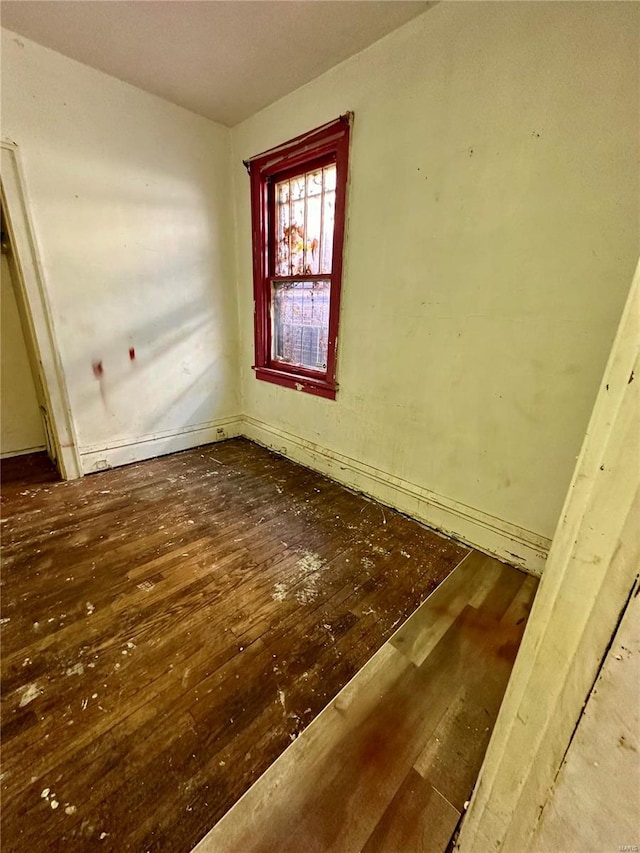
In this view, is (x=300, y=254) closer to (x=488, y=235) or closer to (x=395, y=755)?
(x=488, y=235)

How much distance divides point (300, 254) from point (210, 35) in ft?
3.90

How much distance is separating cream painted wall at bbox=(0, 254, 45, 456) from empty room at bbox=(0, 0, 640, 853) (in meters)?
0.02

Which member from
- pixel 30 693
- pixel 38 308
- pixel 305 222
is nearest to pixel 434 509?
pixel 30 693

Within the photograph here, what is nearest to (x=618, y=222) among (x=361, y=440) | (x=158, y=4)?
(x=361, y=440)

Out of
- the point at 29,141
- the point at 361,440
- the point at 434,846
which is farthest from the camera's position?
the point at 361,440

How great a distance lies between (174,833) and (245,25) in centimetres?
319

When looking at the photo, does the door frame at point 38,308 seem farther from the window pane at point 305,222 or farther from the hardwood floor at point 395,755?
the hardwood floor at point 395,755

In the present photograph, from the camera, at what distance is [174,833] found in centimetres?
82

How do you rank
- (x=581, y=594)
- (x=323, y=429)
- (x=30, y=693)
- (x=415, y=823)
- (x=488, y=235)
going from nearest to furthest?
(x=581, y=594), (x=415, y=823), (x=30, y=693), (x=488, y=235), (x=323, y=429)

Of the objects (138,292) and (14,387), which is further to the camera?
(14,387)

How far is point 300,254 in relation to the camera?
2.60 m

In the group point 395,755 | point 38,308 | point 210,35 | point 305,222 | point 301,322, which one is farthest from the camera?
point 301,322

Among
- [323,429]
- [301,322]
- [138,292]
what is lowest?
[323,429]

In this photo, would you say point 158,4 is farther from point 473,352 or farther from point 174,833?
point 174,833
